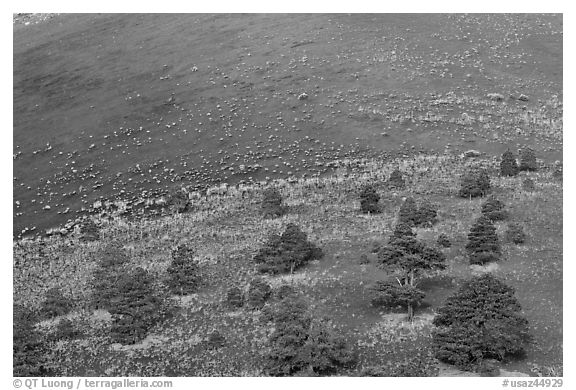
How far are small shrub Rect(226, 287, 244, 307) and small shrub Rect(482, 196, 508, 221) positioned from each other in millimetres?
22548

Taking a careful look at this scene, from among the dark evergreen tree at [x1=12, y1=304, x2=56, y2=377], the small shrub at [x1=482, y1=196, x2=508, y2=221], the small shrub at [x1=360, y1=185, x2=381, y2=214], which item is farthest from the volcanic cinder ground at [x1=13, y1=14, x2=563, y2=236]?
the dark evergreen tree at [x1=12, y1=304, x2=56, y2=377]

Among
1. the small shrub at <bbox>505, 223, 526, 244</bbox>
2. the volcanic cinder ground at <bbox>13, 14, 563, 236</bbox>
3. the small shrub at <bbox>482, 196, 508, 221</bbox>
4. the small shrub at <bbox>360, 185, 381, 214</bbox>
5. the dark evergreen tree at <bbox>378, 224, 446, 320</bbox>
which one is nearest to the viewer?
the dark evergreen tree at <bbox>378, 224, 446, 320</bbox>

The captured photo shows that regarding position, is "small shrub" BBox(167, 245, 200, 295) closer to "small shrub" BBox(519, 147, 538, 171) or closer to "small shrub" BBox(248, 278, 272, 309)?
"small shrub" BBox(248, 278, 272, 309)

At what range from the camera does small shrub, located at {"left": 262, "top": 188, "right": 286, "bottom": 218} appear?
216 feet

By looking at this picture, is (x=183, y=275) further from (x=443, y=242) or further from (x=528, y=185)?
(x=528, y=185)

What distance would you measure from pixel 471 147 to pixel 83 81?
153 feet

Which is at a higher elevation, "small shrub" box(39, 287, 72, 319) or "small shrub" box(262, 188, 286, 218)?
"small shrub" box(262, 188, 286, 218)

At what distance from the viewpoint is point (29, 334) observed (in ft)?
163

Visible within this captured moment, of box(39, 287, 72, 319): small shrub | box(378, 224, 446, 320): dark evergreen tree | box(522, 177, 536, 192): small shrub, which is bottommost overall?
box(39, 287, 72, 319): small shrub

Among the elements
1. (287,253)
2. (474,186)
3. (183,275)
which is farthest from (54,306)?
(474,186)

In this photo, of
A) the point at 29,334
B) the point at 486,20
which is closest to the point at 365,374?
the point at 29,334

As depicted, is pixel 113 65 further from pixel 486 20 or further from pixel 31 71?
pixel 486 20

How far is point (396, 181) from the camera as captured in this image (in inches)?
2785

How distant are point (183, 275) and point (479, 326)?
2236cm
